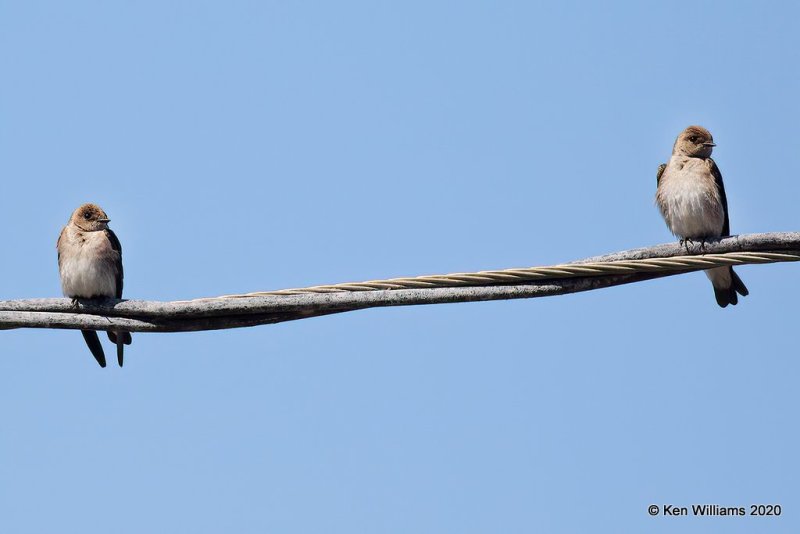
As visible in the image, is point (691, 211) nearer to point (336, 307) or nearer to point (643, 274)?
point (643, 274)

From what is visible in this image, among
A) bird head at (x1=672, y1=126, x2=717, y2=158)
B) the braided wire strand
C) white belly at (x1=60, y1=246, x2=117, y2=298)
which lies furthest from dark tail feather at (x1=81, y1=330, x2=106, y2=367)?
bird head at (x1=672, y1=126, x2=717, y2=158)

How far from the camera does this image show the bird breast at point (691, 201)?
9.45 metres

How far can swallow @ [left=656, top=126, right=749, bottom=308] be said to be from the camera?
9438 mm

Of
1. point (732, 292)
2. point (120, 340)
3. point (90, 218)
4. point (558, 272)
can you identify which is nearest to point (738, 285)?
point (732, 292)

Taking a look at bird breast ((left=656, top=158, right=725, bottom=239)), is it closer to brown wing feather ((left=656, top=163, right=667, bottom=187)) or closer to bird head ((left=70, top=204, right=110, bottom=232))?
brown wing feather ((left=656, top=163, right=667, bottom=187))

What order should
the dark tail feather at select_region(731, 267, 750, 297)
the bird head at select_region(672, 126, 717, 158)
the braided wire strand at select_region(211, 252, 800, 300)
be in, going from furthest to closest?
the bird head at select_region(672, 126, 717, 158) → the dark tail feather at select_region(731, 267, 750, 297) → the braided wire strand at select_region(211, 252, 800, 300)

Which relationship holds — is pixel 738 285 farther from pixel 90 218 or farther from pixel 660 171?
pixel 90 218

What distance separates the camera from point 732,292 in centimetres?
888

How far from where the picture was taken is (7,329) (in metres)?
6.46

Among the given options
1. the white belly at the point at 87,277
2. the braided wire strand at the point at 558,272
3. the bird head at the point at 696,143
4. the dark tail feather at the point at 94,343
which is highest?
the bird head at the point at 696,143

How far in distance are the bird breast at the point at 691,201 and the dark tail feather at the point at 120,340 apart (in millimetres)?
4263

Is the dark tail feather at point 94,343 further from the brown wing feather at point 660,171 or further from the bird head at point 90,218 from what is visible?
the brown wing feather at point 660,171

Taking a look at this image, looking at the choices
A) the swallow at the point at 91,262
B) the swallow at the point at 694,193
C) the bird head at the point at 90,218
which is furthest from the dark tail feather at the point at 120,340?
the swallow at the point at 694,193

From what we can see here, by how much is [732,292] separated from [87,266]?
4.83 meters
